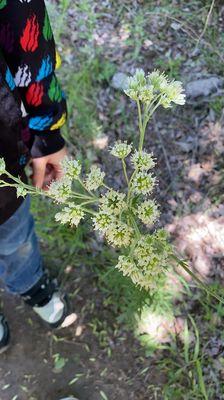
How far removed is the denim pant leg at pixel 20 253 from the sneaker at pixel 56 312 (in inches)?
8.1

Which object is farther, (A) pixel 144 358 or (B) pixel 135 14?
(B) pixel 135 14

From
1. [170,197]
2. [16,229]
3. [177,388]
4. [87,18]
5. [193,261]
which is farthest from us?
[87,18]

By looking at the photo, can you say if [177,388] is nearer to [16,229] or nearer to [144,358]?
[144,358]

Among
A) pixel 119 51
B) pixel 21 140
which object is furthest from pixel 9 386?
pixel 119 51

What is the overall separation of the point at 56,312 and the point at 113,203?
158 cm

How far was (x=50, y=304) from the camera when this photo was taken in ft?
8.45

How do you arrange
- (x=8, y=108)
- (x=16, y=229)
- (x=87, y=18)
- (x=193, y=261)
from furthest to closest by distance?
(x=87, y=18)
(x=193, y=261)
(x=16, y=229)
(x=8, y=108)

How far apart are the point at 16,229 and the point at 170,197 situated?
916 millimetres

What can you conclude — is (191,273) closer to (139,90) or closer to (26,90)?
(139,90)

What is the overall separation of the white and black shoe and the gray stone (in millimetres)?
1273

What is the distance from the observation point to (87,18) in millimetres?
3387

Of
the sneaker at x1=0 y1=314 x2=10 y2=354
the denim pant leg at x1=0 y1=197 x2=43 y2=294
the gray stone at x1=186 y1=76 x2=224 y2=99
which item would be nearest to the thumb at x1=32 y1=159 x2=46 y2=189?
the denim pant leg at x1=0 y1=197 x2=43 y2=294

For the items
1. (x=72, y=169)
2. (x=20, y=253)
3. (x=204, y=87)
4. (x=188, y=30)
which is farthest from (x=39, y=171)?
(x=188, y=30)

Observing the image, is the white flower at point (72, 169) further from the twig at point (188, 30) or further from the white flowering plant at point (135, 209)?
the twig at point (188, 30)
